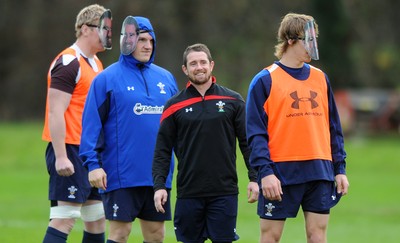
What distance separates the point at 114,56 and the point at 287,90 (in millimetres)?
34459

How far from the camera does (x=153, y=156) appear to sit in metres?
7.59

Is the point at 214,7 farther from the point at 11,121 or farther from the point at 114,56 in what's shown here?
the point at 11,121

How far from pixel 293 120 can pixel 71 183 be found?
7.38ft

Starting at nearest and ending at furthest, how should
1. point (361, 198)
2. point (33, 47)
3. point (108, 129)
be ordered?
point (108, 129), point (361, 198), point (33, 47)

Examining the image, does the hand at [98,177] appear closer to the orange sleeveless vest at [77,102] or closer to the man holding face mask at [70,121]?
the man holding face mask at [70,121]

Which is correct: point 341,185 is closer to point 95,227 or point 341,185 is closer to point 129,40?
point 129,40

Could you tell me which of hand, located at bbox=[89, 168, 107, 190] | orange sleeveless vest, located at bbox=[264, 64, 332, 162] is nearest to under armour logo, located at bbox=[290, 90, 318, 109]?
orange sleeveless vest, located at bbox=[264, 64, 332, 162]

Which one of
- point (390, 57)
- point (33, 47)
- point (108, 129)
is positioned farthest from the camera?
point (390, 57)

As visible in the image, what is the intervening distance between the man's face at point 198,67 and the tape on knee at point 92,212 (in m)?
2.02

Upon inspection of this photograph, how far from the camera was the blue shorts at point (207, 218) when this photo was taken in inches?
287

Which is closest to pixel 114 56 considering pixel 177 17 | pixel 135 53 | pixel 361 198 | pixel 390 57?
pixel 177 17

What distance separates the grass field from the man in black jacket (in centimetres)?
381

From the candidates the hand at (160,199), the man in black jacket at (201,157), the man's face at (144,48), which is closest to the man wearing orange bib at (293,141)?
the man in black jacket at (201,157)

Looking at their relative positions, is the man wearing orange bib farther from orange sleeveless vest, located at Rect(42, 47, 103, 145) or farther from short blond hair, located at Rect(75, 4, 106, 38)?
short blond hair, located at Rect(75, 4, 106, 38)
